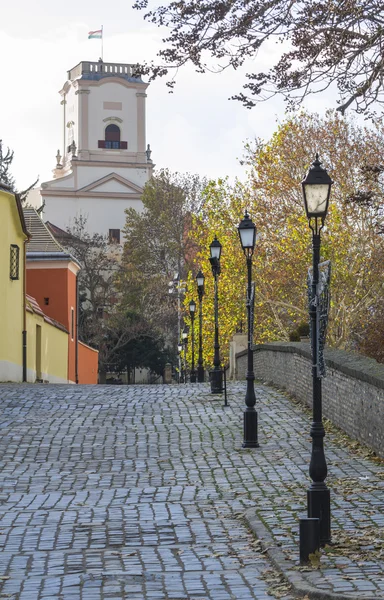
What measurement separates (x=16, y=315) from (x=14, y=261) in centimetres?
167

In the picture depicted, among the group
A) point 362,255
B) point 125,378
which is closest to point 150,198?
point 125,378

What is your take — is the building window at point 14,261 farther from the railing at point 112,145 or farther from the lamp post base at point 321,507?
the railing at point 112,145

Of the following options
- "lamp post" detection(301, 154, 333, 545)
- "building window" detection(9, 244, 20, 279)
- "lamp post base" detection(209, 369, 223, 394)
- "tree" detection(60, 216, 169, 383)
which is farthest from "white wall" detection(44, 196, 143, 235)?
"lamp post" detection(301, 154, 333, 545)

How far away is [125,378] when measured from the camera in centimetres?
7756

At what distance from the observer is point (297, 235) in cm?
3925

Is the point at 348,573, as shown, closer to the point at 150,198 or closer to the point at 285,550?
the point at 285,550

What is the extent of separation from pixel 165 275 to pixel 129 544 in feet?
203

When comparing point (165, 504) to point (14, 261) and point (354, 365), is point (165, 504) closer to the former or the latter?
point (354, 365)

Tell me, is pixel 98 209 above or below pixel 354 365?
above

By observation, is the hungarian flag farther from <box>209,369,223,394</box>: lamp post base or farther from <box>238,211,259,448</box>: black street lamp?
<box>238,211,259,448</box>: black street lamp

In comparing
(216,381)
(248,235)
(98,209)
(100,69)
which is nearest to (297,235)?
(216,381)

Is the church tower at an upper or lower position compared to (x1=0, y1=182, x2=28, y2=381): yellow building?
upper

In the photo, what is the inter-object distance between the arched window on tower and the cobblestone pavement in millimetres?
66594

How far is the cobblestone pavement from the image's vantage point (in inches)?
335
